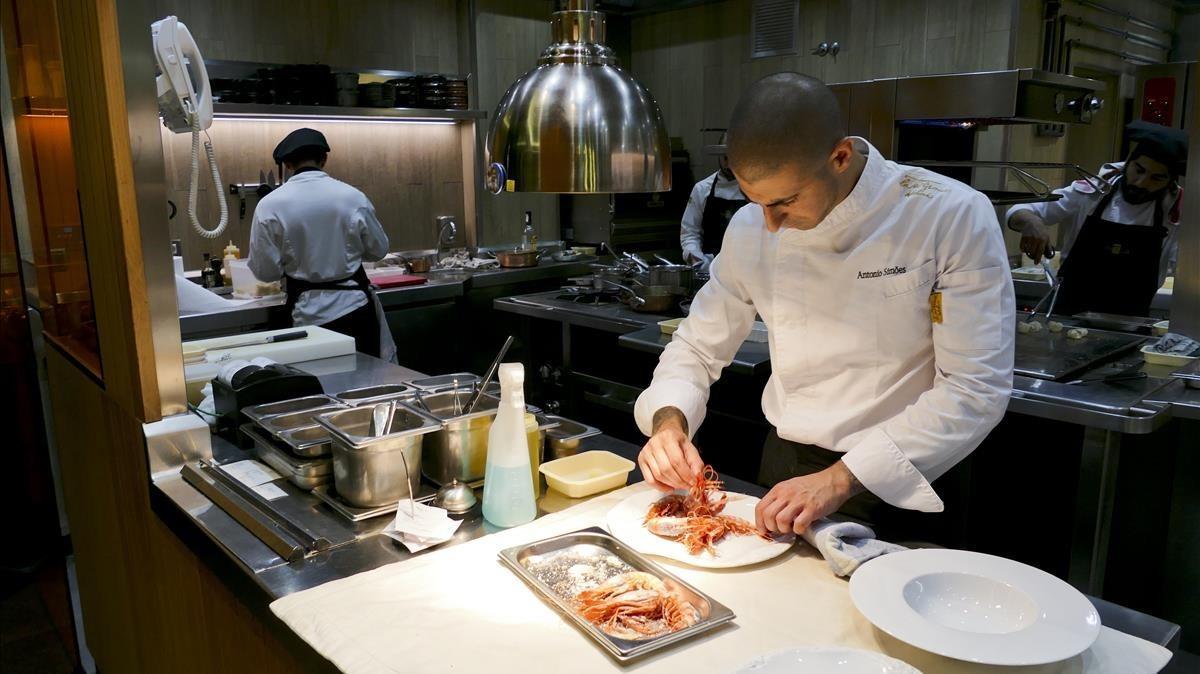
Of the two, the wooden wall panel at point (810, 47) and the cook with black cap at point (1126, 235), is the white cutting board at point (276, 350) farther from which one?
the wooden wall panel at point (810, 47)

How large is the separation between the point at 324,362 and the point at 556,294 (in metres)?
1.99

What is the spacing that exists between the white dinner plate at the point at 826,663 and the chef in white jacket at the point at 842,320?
1.26 feet

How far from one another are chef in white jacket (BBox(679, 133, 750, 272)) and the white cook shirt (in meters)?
2.22

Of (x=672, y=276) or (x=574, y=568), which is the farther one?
(x=672, y=276)

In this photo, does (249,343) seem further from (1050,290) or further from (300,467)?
(1050,290)

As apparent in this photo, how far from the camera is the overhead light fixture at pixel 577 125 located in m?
1.46

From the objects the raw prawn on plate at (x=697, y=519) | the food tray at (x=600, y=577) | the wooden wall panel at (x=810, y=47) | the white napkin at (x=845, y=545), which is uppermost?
the wooden wall panel at (x=810, y=47)

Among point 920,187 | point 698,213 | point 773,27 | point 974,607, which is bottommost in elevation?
point 974,607

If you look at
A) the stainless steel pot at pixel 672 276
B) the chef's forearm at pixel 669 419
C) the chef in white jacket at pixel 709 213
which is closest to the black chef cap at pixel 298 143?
the stainless steel pot at pixel 672 276

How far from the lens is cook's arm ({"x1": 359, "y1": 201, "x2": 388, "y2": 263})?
4.70 m

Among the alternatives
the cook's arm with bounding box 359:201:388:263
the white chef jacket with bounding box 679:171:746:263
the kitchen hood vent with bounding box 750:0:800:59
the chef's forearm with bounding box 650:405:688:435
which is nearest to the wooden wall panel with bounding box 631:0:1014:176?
the kitchen hood vent with bounding box 750:0:800:59

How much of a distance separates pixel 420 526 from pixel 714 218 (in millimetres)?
4719

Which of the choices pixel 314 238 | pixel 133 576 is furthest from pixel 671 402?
pixel 314 238

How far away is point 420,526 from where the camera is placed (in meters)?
1.61
